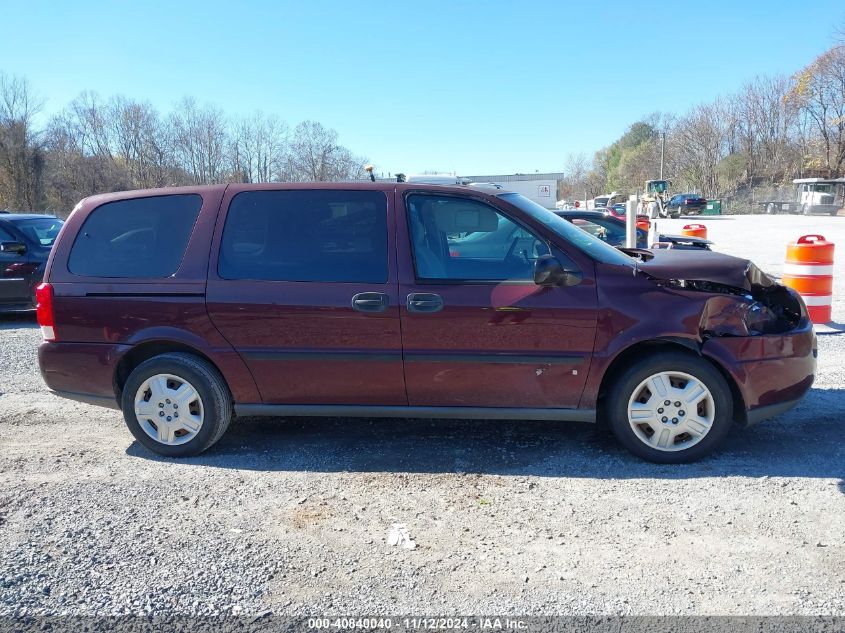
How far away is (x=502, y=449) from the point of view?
13.9 feet

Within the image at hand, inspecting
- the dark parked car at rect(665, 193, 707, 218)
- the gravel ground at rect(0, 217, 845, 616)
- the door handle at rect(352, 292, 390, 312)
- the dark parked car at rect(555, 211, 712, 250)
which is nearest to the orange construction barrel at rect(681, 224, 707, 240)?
the dark parked car at rect(555, 211, 712, 250)

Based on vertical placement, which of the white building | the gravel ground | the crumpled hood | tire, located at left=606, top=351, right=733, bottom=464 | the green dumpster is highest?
the white building

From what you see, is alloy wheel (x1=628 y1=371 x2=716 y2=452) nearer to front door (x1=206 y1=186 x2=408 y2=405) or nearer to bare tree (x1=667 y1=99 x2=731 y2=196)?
front door (x1=206 y1=186 x2=408 y2=405)

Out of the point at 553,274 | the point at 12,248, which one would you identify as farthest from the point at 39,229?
the point at 553,274

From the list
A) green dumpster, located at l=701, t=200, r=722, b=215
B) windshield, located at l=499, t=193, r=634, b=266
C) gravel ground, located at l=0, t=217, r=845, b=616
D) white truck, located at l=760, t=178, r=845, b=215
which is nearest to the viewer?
gravel ground, located at l=0, t=217, r=845, b=616

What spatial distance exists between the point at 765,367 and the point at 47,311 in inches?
181

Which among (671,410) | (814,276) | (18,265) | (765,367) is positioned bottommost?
(671,410)

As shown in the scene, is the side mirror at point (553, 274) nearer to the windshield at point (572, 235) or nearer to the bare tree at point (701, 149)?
the windshield at point (572, 235)

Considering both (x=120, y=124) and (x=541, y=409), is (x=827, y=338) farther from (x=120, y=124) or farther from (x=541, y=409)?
(x=120, y=124)

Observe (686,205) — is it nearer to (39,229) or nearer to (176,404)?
(39,229)

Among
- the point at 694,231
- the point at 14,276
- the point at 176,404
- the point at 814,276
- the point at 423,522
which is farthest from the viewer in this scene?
the point at 694,231

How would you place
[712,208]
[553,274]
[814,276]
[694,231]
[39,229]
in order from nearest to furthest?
[553,274], [814,276], [39,229], [694,231], [712,208]

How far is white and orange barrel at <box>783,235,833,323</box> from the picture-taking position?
7.41 metres

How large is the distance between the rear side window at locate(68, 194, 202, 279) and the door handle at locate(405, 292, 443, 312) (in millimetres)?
1549
